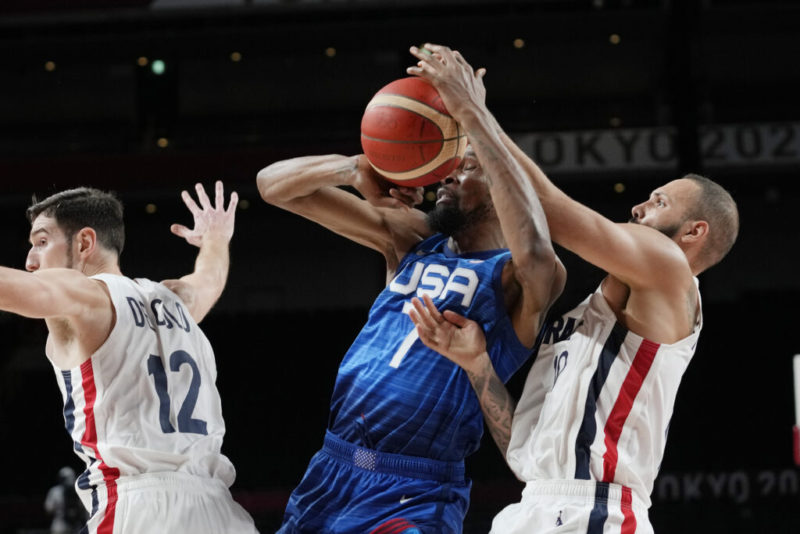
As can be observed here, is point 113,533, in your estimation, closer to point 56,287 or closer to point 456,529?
point 56,287

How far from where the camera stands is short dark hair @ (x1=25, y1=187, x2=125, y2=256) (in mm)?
3648

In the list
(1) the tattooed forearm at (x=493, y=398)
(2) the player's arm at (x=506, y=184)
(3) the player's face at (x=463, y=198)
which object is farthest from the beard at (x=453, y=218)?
(1) the tattooed forearm at (x=493, y=398)

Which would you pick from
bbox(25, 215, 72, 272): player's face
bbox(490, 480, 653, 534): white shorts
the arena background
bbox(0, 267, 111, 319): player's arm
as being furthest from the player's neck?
the arena background

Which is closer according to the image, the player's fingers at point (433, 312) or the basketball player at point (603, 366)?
the basketball player at point (603, 366)

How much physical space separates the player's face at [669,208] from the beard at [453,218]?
58 centimetres

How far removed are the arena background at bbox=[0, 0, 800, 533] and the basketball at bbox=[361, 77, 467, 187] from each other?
249 inches

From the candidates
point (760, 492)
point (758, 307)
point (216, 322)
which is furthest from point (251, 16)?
point (760, 492)

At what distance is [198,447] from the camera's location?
350 cm

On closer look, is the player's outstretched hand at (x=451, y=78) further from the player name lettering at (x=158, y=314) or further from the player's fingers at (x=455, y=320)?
the player name lettering at (x=158, y=314)

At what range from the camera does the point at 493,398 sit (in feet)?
11.1

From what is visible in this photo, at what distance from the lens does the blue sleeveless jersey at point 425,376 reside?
3.43 meters

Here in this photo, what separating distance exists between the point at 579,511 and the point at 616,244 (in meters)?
0.85

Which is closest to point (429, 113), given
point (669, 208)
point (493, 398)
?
point (669, 208)

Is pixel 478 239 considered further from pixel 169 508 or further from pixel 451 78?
A: pixel 169 508
